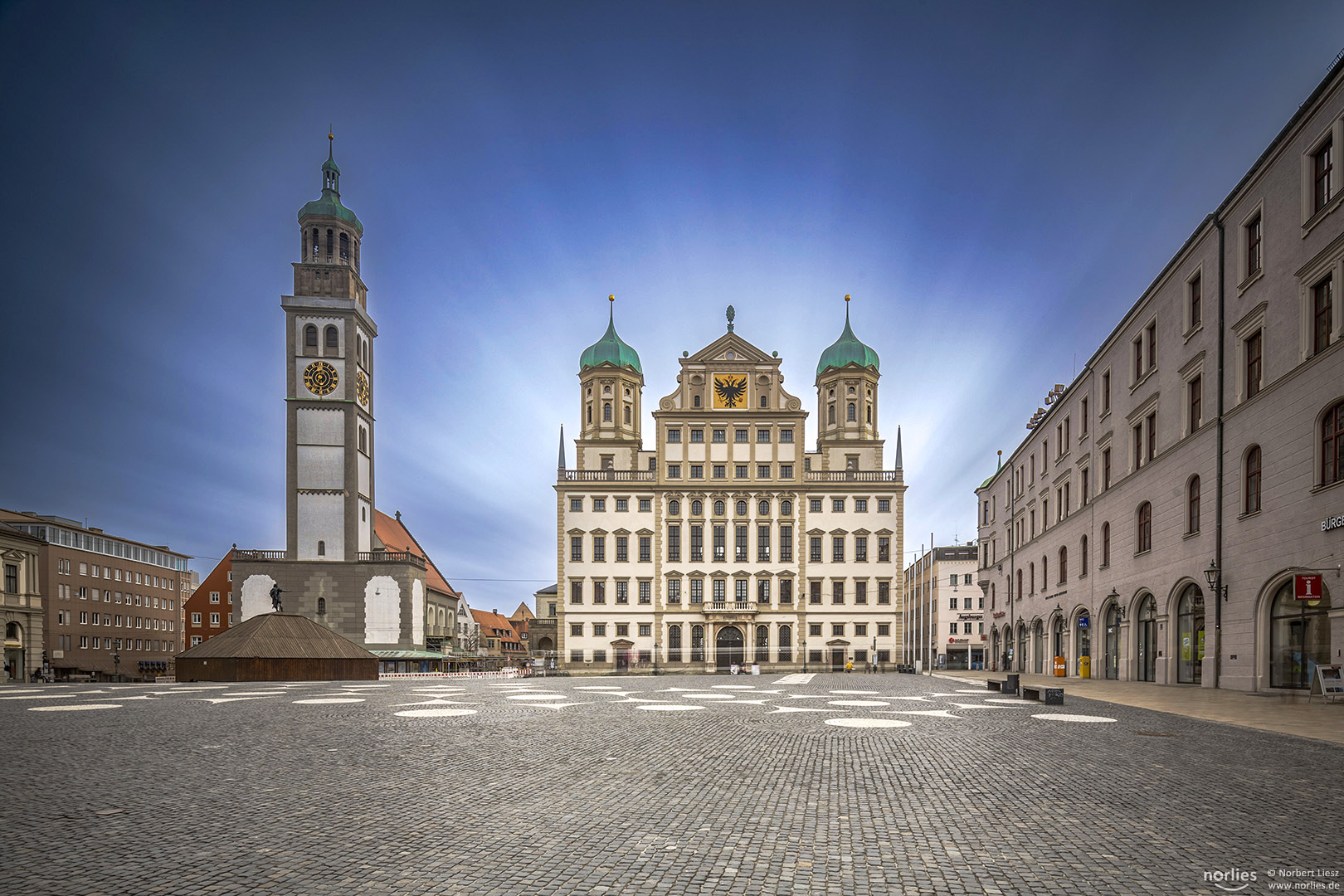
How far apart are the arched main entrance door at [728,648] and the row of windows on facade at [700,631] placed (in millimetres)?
1418

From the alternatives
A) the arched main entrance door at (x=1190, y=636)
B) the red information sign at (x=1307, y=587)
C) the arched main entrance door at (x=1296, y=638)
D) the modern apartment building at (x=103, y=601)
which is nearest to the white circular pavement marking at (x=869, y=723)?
the red information sign at (x=1307, y=587)

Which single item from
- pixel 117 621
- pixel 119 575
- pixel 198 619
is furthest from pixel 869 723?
pixel 198 619

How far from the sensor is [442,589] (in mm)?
99875

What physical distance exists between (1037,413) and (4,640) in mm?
70510

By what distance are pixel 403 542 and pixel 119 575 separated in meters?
29.2

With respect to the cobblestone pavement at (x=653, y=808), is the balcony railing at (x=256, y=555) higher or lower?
lower

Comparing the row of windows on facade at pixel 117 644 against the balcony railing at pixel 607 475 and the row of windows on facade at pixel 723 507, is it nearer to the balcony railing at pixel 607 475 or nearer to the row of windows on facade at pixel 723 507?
the balcony railing at pixel 607 475

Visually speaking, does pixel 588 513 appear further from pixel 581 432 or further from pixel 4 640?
pixel 4 640

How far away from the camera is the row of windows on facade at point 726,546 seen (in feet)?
240

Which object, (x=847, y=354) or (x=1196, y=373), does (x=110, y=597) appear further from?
(x=1196, y=373)

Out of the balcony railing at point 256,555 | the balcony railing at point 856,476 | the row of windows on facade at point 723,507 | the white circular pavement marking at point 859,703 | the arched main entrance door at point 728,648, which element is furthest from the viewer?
the balcony railing at point 856,476

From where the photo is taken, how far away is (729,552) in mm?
73438

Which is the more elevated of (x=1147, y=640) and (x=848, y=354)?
(x=848, y=354)

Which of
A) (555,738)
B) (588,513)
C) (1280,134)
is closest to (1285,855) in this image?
(555,738)
